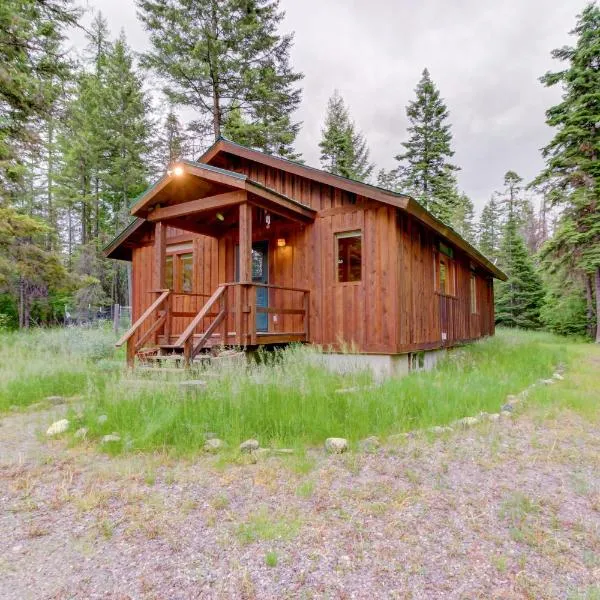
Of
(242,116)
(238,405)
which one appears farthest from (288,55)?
(238,405)

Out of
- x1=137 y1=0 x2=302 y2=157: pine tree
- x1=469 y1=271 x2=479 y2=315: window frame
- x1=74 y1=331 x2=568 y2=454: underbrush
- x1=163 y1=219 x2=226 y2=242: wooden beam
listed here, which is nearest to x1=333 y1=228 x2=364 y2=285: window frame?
x1=74 y1=331 x2=568 y2=454: underbrush

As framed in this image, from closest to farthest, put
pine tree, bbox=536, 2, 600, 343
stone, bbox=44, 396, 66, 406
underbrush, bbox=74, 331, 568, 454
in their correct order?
underbrush, bbox=74, 331, 568, 454 < stone, bbox=44, 396, 66, 406 < pine tree, bbox=536, 2, 600, 343

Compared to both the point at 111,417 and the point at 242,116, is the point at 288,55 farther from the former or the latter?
the point at 111,417

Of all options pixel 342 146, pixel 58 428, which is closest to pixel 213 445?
pixel 58 428

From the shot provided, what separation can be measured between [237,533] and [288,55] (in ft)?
61.9

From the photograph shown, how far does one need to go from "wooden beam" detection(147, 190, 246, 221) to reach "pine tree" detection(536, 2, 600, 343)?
563 inches

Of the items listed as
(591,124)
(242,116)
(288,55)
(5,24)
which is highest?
(288,55)

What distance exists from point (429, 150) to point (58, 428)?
74.8ft

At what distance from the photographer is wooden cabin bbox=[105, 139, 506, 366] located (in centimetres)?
666

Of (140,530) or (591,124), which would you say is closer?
(140,530)

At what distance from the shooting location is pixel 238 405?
13.9 feet

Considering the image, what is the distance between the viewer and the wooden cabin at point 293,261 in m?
6.66

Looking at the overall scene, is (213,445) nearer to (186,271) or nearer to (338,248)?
(338,248)

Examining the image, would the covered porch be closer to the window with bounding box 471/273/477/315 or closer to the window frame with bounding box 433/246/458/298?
the window frame with bounding box 433/246/458/298
